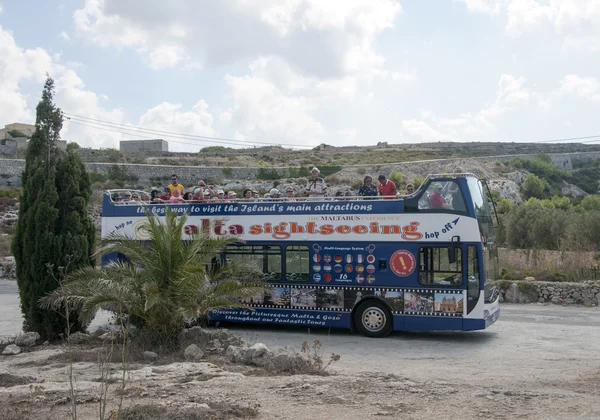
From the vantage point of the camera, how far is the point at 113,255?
15.8m

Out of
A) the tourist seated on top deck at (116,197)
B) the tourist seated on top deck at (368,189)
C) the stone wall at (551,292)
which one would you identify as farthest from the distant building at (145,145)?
the tourist seated on top deck at (368,189)

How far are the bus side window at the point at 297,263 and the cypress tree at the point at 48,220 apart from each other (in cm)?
435

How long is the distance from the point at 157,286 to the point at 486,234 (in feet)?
22.6

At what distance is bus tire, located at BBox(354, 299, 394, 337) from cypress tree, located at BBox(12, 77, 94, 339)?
19.6ft

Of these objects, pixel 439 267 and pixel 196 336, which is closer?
pixel 196 336

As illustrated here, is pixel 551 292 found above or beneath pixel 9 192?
beneath

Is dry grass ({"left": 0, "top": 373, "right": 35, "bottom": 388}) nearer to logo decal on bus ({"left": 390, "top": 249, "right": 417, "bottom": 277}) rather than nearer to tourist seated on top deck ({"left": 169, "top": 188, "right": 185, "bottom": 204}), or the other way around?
tourist seated on top deck ({"left": 169, "top": 188, "right": 185, "bottom": 204})

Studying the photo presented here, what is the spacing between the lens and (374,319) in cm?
1344

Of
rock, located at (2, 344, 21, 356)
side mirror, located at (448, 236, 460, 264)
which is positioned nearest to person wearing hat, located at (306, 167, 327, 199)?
side mirror, located at (448, 236, 460, 264)

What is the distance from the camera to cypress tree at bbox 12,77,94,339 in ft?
39.8

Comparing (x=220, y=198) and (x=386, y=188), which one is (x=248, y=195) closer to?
(x=220, y=198)

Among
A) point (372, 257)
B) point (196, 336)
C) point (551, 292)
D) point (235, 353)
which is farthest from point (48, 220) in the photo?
point (551, 292)

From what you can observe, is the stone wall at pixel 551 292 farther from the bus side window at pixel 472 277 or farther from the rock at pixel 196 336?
the rock at pixel 196 336

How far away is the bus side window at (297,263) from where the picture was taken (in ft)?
46.1
